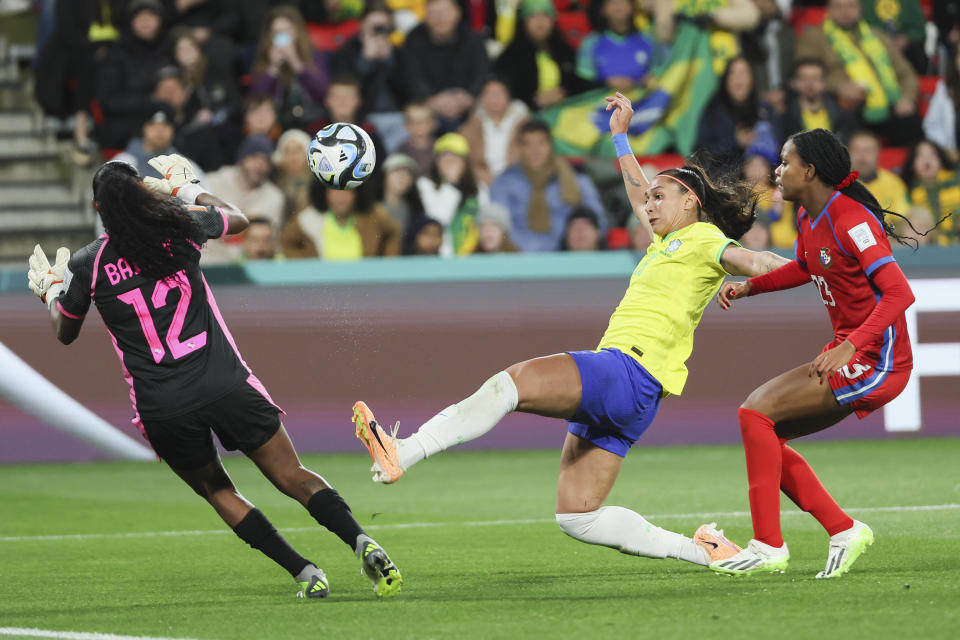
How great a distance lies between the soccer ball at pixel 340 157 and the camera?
24.7 feet

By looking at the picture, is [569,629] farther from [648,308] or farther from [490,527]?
[490,527]

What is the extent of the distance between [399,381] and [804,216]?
560cm

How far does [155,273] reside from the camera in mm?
5805

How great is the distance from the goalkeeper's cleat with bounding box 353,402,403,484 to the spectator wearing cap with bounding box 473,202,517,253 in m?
7.19

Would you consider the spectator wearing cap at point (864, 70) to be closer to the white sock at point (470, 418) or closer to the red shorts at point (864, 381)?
the red shorts at point (864, 381)

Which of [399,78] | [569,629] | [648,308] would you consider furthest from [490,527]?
[399,78]

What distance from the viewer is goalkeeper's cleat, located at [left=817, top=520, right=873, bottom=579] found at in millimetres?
6168

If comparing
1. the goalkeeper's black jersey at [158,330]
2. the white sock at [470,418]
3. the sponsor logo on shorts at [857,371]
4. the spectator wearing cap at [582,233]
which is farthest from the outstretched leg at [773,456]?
the spectator wearing cap at [582,233]

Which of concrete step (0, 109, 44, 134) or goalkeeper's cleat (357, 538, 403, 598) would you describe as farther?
concrete step (0, 109, 44, 134)

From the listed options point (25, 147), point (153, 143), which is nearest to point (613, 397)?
point (153, 143)

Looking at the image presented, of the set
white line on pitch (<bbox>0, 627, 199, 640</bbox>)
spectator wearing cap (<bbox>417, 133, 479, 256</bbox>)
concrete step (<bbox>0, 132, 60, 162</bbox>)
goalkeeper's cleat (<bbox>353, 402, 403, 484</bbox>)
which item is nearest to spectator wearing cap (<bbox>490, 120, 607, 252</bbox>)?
spectator wearing cap (<bbox>417, 133, 479, 256</bbox>)

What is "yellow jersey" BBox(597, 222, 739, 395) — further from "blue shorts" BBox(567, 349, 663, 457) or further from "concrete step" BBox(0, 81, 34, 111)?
"concrete step" BBox(0, 81, 34, 111)

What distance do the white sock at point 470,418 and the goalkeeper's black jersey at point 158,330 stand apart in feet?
2.94

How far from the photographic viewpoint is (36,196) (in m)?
14.1
